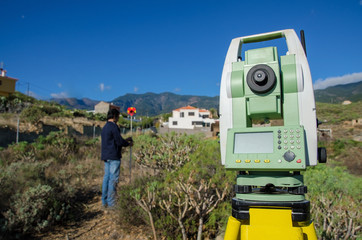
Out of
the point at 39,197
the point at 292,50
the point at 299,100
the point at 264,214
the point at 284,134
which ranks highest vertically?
the point at 292,50

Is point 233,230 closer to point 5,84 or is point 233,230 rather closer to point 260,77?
point 260,77

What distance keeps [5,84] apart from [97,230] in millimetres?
23451

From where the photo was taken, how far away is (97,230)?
119 inches

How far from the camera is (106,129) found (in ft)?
12.9

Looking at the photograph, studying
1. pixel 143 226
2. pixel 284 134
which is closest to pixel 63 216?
pixel 143 226

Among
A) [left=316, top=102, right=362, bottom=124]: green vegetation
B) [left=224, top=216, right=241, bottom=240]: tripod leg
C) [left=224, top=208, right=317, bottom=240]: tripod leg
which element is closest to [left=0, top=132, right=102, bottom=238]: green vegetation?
[left=224, top=216, right=241, bottom=240]: tripod leg

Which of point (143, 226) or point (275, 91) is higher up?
point (275, 91)

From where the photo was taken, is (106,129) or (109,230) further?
(106,129)

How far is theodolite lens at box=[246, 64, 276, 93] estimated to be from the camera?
4.23 ft

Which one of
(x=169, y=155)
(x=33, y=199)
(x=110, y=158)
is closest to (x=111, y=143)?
(x=110, y=158)

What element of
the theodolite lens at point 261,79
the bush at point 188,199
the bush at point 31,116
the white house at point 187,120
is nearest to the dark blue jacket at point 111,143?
the bush at point 188,199

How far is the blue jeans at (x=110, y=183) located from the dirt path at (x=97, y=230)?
19 cm

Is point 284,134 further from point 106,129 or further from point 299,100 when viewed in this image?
point 106,129

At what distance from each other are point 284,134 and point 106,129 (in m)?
3.22
